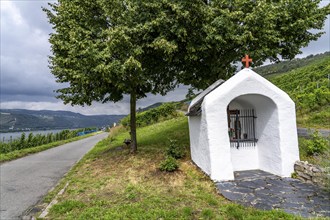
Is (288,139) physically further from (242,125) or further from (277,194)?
(277,194)

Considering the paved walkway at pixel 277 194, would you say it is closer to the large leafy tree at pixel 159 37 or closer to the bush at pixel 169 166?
the bush at pixel 169 166

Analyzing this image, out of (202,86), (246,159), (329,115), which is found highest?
(202,86)

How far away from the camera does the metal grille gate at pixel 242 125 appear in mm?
9297

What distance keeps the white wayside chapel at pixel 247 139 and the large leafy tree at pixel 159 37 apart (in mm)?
2465

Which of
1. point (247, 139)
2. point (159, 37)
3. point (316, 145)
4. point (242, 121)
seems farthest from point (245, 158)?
point (159, 37)

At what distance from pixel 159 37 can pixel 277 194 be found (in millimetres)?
6712

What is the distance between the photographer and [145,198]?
21.6 feet

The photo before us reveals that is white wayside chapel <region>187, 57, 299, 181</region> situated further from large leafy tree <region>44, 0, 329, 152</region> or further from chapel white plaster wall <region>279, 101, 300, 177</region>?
large leafy tree <region>44, 0, 329, 152</region>

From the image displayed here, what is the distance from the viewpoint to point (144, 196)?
6.76 meters

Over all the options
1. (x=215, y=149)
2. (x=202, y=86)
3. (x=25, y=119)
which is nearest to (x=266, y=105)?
(x=215, y=149)

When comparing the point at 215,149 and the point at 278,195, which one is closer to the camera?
the point at 278,195

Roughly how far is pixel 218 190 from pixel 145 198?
211 cm

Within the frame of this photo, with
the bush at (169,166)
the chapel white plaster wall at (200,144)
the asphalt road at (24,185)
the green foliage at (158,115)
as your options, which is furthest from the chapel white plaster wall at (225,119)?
the green foliage at (158,115)

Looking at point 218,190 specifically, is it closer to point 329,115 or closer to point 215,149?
point 215,149
